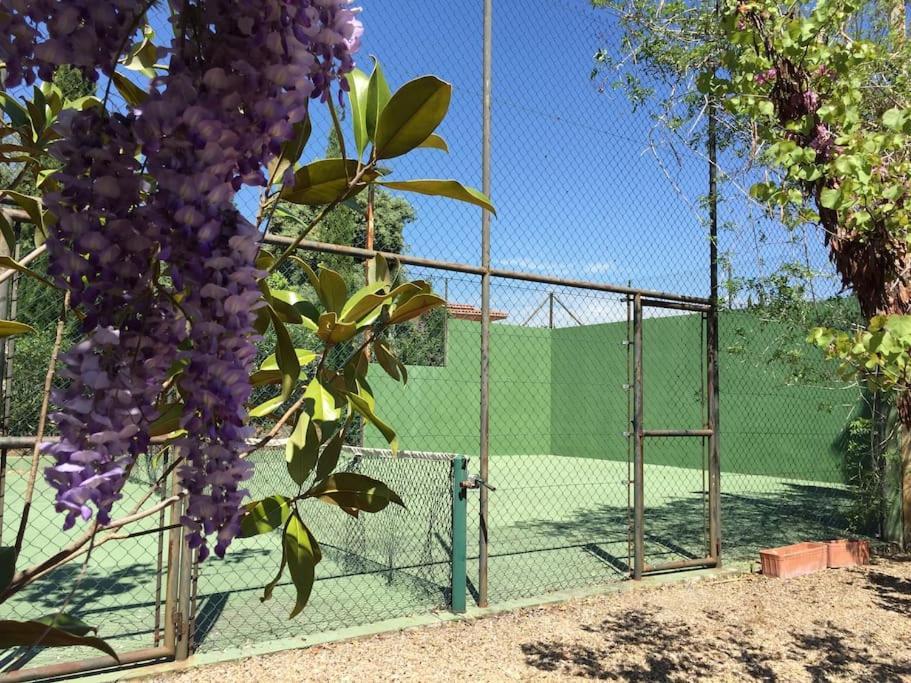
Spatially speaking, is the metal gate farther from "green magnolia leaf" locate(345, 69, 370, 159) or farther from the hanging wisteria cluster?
the hanging wisteria cluster

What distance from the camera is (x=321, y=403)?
120 cm

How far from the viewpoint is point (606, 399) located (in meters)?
14.0

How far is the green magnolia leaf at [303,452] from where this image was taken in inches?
47.5

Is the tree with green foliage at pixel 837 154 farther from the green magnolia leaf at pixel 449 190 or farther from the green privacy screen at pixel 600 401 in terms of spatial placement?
the green privacy screen at pixel 600 401

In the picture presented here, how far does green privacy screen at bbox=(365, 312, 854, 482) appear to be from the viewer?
1079cm

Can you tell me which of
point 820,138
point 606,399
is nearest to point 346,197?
point 820,138

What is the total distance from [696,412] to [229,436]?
12532 mm

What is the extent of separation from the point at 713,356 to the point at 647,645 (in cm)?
228

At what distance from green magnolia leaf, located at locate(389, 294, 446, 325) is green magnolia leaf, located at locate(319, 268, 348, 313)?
0.12 m

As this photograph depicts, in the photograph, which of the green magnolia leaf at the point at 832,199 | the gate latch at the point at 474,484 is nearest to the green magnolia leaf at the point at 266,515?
the green magnolia leaf at the point at 832,199

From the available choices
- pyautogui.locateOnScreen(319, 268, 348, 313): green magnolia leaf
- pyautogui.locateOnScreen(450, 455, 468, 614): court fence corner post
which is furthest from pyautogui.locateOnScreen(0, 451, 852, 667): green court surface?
pyautogui.locateOnScreen(319, 268, 348, 313): green magnolia leaf

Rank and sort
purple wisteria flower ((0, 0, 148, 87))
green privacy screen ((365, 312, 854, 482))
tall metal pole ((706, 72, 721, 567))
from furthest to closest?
green privacy screen ((365, 312, 854, 482))
tall metal pole ((706, 72, 721, 567))
purple wisteria flower ((0, 0, 148, 87))

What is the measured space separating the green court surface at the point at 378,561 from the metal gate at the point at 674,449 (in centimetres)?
7

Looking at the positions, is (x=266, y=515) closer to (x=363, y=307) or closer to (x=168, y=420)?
(x=168, y=420)
